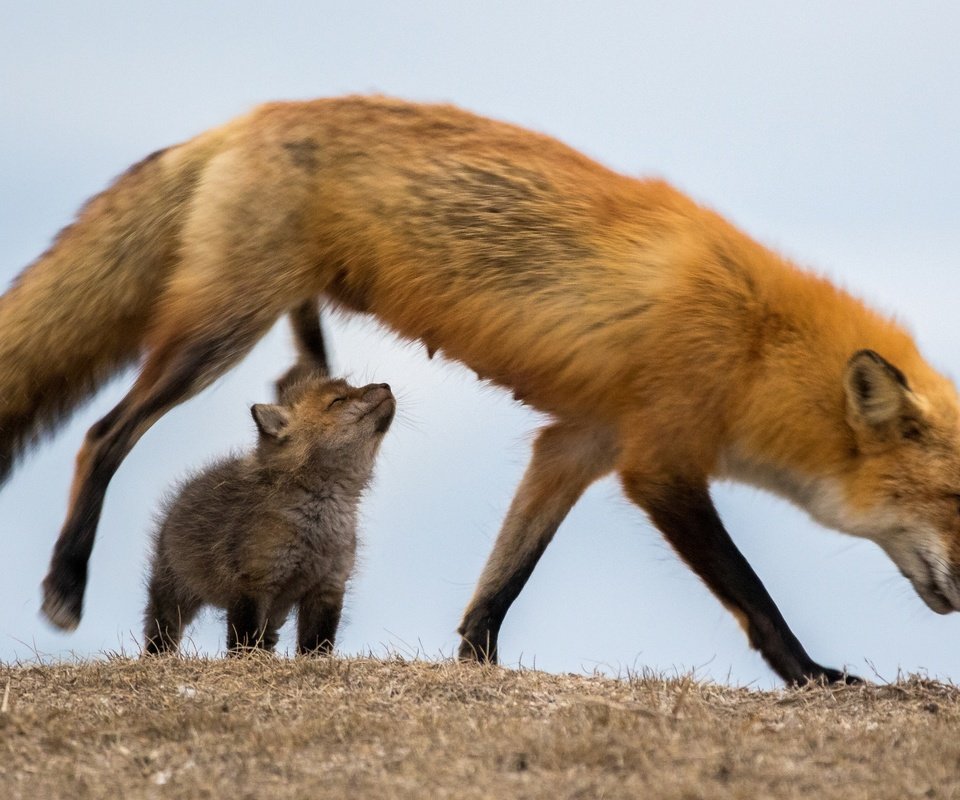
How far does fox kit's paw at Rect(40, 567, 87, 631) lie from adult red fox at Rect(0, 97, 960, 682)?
0.04 feet

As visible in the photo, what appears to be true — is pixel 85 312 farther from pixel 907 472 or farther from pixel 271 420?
pixel 907 472

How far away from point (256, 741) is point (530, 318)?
2.68m

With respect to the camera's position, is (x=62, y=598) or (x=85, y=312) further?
(x=85, y=312)

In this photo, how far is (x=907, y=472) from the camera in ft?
20.3

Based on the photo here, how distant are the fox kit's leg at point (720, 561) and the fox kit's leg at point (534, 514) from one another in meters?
0.68

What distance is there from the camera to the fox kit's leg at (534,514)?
22.4ft

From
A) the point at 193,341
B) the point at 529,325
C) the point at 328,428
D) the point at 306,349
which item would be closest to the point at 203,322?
the point at 193,341

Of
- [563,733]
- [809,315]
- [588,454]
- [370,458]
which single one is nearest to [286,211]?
[370,458]

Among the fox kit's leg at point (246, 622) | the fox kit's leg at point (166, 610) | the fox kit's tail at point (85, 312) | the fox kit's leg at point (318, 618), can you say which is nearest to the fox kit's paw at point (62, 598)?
the fox kit's leg at point (166, 610)

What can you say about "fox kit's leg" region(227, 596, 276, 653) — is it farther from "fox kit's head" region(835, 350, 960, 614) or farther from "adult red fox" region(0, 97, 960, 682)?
"fox kit's head" region(835, 350, 960, 614)

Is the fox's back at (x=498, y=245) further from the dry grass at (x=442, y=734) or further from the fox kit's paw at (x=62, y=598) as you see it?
the fox kit's paw at (x=62, y=598)

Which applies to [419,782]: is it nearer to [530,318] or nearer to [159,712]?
[159,712]

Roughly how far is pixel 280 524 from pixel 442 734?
6.71ft

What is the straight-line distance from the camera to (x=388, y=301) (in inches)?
262
